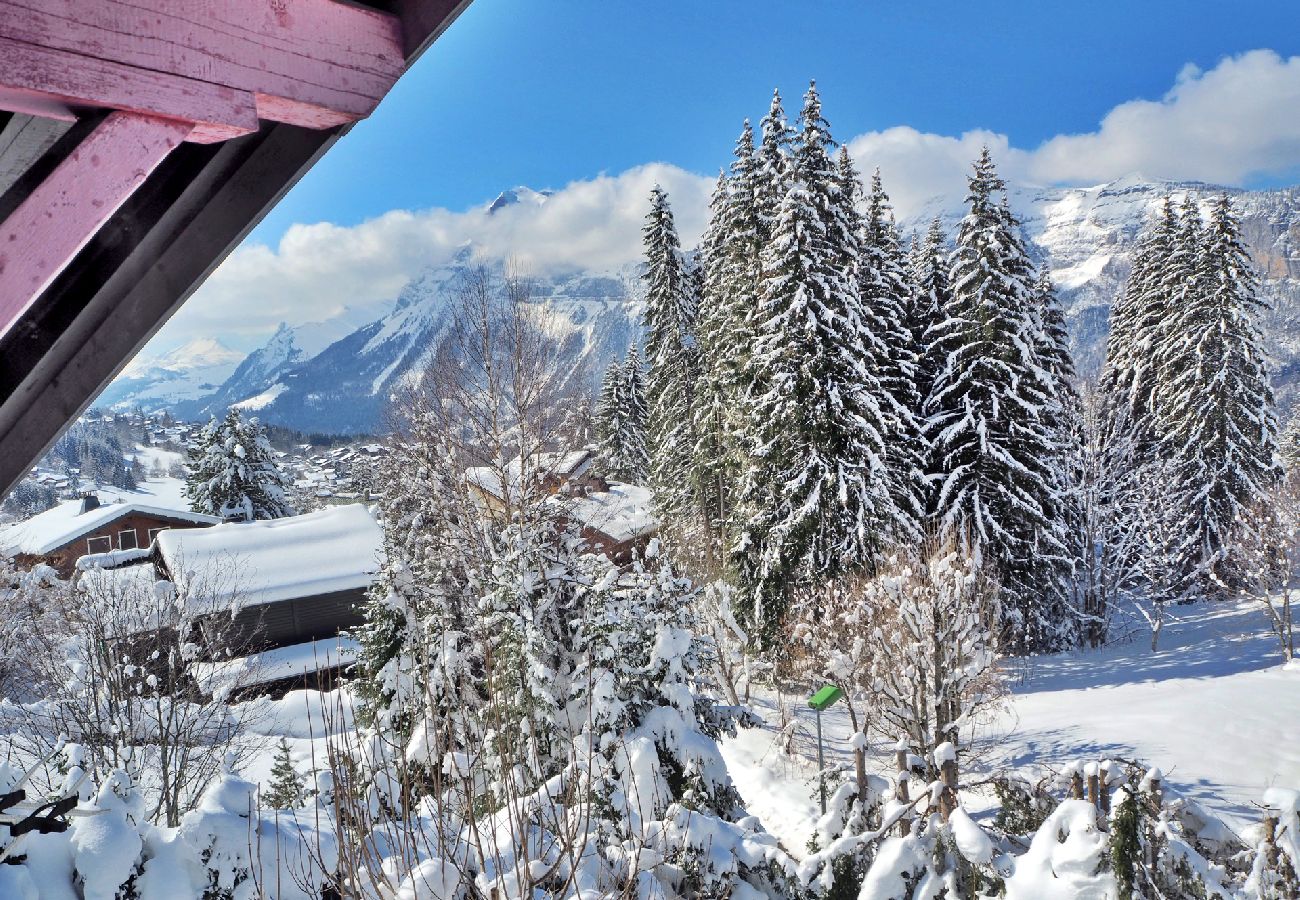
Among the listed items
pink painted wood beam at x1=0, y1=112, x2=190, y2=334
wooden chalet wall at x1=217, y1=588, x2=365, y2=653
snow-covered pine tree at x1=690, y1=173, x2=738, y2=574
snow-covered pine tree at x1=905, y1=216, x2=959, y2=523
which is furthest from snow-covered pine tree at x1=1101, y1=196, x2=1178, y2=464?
pink painted wood beam at x1=0, y1=112, x2=190, y2=334

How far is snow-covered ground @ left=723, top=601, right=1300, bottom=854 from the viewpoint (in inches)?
450

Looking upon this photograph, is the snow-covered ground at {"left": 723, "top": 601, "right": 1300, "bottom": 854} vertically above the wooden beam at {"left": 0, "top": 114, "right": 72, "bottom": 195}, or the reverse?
the wooden beam at {"left": 0, "top": 114, "right": 72, "bottom": 195}

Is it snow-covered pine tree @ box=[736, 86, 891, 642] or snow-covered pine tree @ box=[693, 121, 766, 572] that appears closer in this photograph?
snow-covered pine tree @ box=[736, 86, 891, 642]

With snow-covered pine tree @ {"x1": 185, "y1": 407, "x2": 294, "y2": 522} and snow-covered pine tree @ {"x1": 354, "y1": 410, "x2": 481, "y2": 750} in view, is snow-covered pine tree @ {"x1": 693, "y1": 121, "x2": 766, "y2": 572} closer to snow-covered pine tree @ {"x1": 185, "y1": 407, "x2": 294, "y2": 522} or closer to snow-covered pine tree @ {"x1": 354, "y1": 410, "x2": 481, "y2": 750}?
snow-covered pine tree @ {"x1": 354, "y1": 410, "x2": 481, "y2": 750}

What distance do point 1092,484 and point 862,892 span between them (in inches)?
853

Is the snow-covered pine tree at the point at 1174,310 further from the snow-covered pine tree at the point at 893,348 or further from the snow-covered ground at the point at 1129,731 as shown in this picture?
the snow-covered pine tree at the point at 893,348

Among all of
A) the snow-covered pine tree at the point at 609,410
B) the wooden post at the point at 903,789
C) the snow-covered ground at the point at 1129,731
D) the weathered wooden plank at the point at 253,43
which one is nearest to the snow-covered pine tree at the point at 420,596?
the wooden post at the point at 903,789

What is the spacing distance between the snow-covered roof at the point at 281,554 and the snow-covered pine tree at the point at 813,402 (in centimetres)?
1370

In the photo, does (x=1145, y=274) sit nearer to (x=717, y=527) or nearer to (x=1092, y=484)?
(x=1092, y=484)

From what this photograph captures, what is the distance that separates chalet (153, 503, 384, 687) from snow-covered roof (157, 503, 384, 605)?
33 mm

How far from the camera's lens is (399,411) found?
1794 centimetres

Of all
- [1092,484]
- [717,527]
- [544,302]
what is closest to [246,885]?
[544,302]

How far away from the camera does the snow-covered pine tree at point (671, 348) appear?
85.4 ft

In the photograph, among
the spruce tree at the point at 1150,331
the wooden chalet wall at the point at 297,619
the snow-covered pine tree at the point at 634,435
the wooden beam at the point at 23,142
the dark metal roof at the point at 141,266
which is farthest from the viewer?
the snow-covered pine tree at the point at 634,435
